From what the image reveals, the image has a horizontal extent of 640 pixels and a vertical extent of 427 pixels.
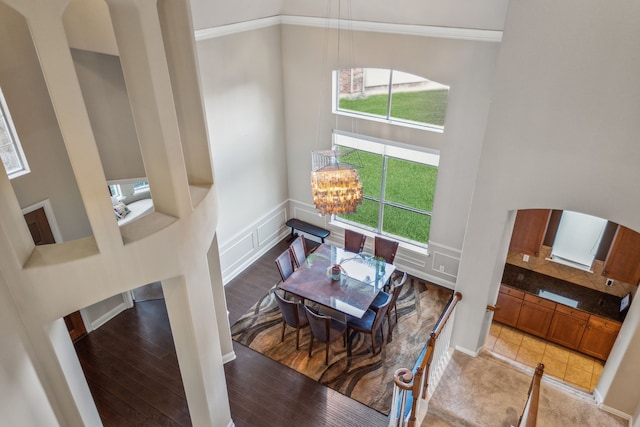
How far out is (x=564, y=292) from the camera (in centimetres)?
687

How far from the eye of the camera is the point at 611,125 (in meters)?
4.06

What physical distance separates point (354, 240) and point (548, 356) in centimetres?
362

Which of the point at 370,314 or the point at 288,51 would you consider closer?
the point at 370,314

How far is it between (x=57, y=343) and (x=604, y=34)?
18.0ft

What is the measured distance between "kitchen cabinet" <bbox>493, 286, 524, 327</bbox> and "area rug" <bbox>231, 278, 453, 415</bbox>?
92cm

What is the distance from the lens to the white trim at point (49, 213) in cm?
562

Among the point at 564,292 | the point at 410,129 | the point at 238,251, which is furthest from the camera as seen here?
the point at 238,251

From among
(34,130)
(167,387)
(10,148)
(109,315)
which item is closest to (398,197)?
(109,315)

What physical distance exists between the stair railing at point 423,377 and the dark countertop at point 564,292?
6.80 feet

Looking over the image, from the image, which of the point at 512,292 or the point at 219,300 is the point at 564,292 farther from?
the point at 219,300

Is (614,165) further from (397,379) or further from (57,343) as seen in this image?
(57,343)

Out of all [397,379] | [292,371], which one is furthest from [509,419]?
[292,371]

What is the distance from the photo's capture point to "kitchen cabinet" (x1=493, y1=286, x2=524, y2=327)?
7.02 metres

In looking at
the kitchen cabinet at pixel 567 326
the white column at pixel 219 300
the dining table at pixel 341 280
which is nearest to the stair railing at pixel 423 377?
the dining table at pixel 341 280
